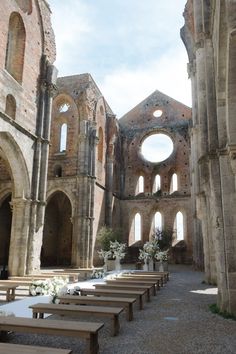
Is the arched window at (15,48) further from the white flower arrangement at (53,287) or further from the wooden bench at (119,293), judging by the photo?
the wooden bench at (119,293)

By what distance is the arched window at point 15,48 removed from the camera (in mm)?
15227

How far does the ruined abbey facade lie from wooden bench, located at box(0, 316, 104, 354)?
388 cm

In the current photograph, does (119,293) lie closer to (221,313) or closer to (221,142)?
(221,313)

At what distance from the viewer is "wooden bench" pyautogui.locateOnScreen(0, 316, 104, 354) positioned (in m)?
4.30

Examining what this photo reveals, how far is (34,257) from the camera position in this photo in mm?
14680

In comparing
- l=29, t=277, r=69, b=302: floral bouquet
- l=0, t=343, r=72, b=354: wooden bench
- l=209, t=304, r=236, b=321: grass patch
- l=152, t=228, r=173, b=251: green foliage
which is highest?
l=152, t=228, r=173, b=251: green foliage

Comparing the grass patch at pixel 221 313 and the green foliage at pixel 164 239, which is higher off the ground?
the green foliage at pixel 164 239

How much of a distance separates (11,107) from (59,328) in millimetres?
11921

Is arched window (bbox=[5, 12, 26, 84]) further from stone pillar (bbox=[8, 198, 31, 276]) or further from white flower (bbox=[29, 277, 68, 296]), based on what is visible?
white flower (bbox=[29, 277, 68, 296])

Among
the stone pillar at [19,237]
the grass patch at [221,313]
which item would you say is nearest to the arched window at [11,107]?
the stone pillar at [19,237]

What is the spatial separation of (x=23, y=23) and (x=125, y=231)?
19179 mm

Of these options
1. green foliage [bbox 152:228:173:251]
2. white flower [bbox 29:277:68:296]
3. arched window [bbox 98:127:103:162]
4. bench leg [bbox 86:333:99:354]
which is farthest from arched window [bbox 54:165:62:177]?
bench leg [bbox 86:333:99:354]

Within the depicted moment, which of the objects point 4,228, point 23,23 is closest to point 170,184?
point 4,228

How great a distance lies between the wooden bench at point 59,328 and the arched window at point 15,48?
497 inches
